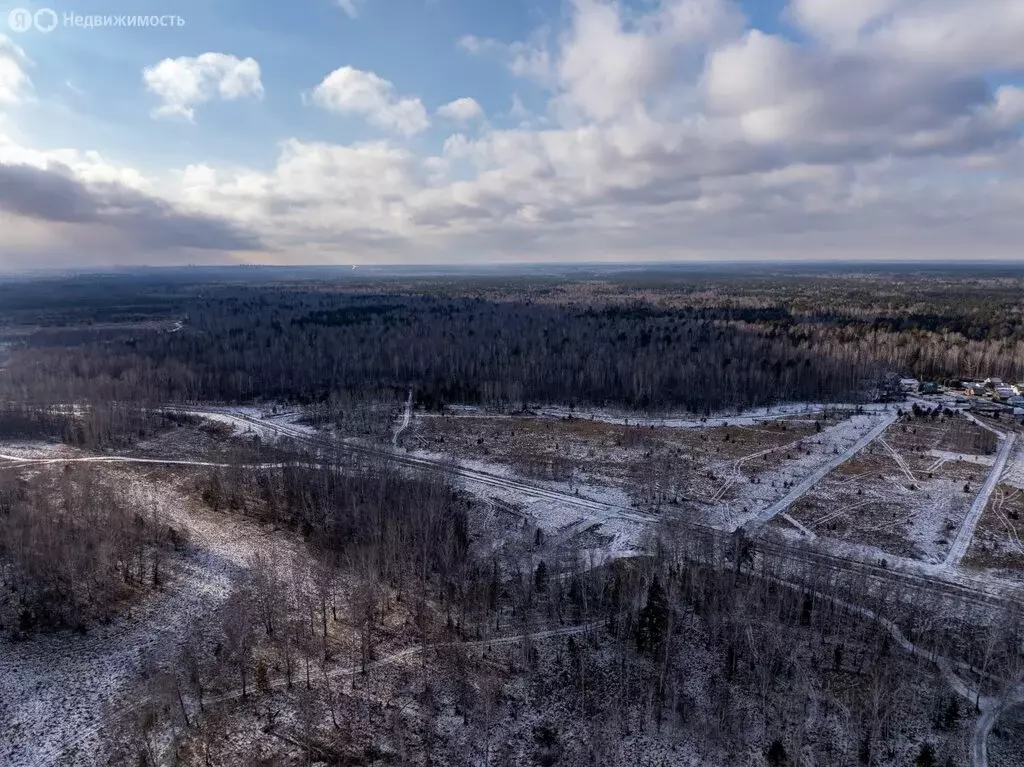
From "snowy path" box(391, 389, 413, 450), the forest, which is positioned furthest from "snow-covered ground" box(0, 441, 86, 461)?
Answer: "snowy path" box(391, 389, 413, 450)

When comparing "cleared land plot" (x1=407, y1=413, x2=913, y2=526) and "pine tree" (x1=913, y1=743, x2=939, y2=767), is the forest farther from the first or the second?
"cleared land plot" (x1=407, y1=413, x2=913, y2=526)

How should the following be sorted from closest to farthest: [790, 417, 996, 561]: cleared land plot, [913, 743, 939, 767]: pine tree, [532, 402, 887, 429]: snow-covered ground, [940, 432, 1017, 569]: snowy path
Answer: [913, 743, 939, 767]: pine tree < [940, 432, 1017, 569]: snowy path < [790, 417, 996, 561]: cleared land plot < [532, 402, 887, 429]: snow-covered ground

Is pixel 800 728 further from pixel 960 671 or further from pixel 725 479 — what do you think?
pixel 725 479

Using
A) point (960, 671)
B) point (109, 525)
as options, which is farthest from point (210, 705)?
point (960, 671)

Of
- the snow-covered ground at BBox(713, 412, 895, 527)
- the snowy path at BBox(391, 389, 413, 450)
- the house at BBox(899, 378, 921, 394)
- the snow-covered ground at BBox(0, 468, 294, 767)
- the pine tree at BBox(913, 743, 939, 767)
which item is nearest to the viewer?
the pine tree at BBox(913, 743, 939, 767)

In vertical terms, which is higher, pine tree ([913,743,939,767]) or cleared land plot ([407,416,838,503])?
cleared land plot ([407,416,838,503])
